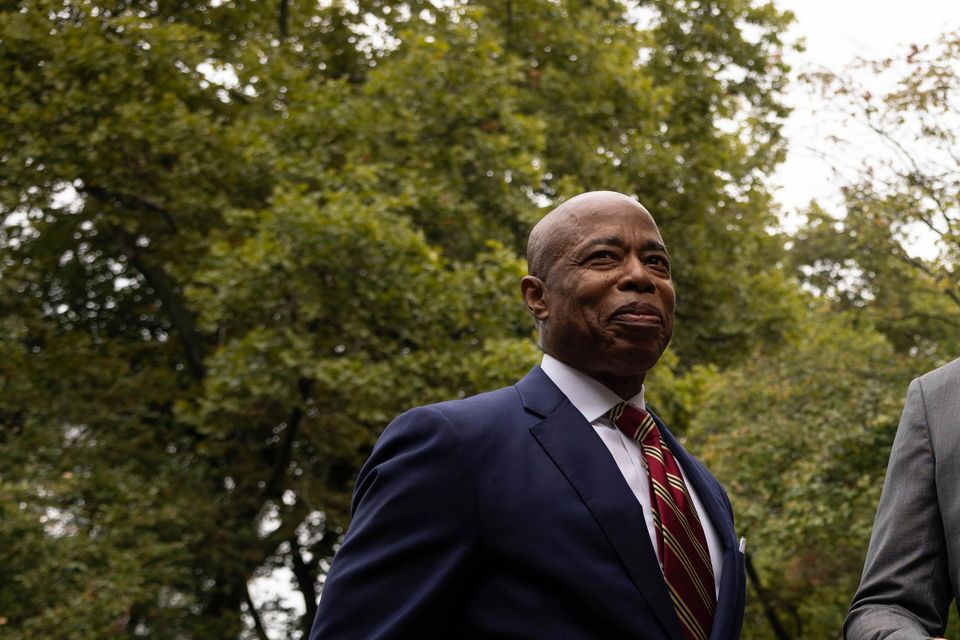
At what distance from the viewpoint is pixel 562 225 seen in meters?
2.82

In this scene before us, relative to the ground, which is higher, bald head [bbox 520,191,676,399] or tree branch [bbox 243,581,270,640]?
bald head [bbox 520,191,676,399]

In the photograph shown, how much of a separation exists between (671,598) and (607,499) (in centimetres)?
23

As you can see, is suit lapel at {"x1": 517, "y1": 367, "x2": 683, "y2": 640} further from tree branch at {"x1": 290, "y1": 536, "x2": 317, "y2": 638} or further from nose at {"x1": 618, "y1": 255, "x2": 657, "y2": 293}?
tree branch at {"x1": 290, "y1": 536, "x2": 317, "y2": 638}


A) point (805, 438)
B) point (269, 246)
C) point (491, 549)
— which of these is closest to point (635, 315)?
point (491, 549)

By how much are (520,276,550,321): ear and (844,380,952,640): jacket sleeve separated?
0.84 m

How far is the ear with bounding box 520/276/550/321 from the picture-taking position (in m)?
2.80

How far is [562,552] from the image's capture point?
248 cm

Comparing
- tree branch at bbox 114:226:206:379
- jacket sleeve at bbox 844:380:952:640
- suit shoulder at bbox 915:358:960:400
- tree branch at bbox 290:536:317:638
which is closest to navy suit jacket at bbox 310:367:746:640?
jacket sleeve at bbox 844:380:952:640

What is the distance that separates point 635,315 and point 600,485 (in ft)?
1.19

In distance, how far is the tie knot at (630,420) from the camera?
2764mm

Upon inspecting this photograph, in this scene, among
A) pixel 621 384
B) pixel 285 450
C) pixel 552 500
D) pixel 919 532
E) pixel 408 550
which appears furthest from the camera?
pixel 285 450

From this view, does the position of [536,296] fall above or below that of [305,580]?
above

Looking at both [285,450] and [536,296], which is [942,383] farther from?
→ [285,450]

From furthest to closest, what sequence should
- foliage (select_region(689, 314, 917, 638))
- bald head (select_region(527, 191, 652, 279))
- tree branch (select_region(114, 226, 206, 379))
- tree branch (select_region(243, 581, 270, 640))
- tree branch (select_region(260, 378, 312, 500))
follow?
1. tree branch (select_region(243, 581, 270, 640))
2. tree branch (select_region(114, 226, 206, 379))
3. tree branch (select_region(260, 378, 312, 500))
4. foliage (select_region(689, 314, 917, 638))
5. bald head (select_region(527, 191, 652, 279))
